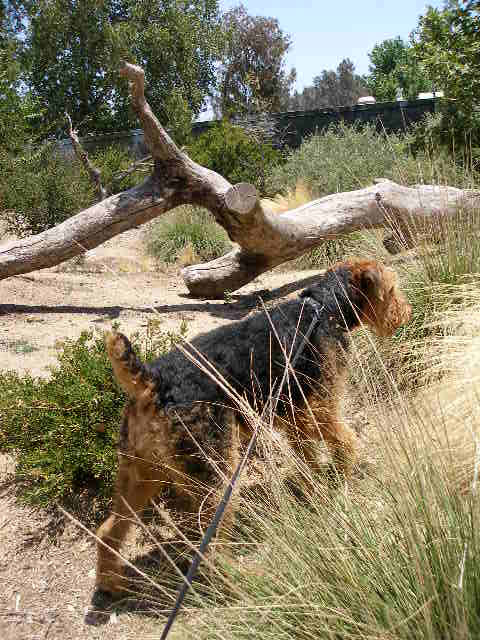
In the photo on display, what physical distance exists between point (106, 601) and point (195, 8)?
27.0 meters

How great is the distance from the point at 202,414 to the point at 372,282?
4.45 ft

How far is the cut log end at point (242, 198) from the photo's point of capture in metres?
6.22

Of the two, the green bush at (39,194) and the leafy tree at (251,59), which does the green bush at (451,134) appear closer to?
the green bush at (39,194)

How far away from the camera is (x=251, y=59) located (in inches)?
1249

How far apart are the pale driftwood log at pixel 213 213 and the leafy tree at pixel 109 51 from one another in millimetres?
16241

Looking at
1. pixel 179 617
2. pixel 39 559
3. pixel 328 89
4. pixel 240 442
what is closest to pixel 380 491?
pixel 179 617

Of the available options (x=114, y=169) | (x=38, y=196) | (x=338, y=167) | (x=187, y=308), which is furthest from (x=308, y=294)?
(x=114, y=169)

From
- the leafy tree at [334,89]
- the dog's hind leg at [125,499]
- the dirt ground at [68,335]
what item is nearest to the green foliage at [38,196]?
the dirt ground at [68,335]

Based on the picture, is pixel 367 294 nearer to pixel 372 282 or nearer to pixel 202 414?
pixel 372 282

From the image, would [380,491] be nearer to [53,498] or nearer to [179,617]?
[179,617]

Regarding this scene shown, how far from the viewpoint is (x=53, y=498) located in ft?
11.0

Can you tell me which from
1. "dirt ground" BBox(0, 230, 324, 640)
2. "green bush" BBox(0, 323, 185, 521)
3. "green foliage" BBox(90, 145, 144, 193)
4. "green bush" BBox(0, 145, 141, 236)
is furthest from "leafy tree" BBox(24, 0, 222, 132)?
"green bush" BBox(0, 323, 185, 521)

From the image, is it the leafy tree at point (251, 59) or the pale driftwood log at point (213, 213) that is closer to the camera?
the pale driftwood log at point (213, 213)

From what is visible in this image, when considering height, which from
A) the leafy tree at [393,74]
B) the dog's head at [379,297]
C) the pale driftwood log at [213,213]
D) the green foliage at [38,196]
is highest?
the leafy tree at [393,74]
